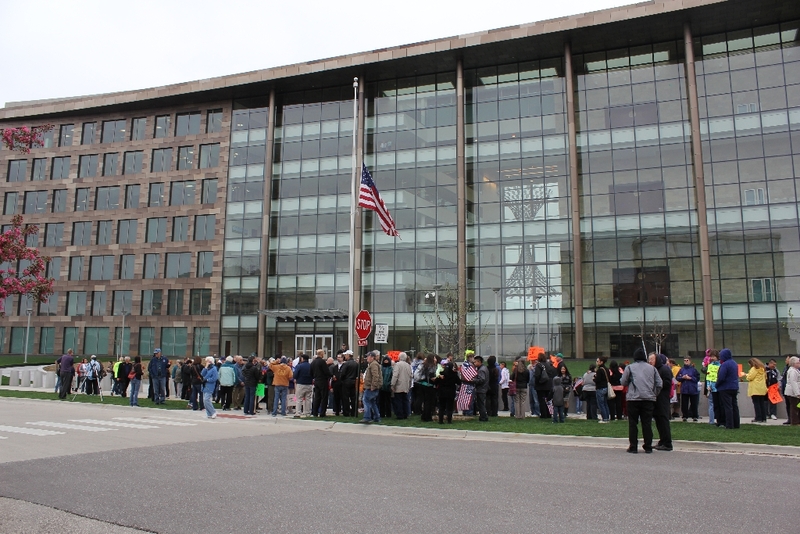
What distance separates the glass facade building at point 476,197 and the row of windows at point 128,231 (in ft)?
0.73

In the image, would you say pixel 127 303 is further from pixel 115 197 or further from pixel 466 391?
pixel 466 391

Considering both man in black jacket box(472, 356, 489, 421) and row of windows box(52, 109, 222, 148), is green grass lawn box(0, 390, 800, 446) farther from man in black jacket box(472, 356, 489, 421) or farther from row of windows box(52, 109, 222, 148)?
row of windows box(52, 109, 222, 148)

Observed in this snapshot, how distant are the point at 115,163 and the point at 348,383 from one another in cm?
4685

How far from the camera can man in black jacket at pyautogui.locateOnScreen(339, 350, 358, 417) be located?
1875cm

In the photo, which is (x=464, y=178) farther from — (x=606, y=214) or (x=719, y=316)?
(x=719, y=316)

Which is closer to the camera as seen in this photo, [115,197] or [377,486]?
[377,486]

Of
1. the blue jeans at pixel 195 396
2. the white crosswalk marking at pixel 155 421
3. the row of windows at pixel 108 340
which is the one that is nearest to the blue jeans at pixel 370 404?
the white crosswalk marking at pixel 155 421

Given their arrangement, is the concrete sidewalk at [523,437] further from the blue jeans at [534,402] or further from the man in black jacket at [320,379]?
the blue jeans at [534,402]

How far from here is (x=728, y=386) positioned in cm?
1492

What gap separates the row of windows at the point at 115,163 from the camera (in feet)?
181

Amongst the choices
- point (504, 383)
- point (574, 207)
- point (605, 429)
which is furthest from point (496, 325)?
point (605, 429)

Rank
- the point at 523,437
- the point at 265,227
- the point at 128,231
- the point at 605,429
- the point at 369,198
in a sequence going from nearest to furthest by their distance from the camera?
the point at 523,437 < the point at 605,429 < the point at 369,198 < the point at 265,227 < the point at 128,231

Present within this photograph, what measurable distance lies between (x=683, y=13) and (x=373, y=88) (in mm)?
21251

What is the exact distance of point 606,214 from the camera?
43.1 m
